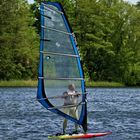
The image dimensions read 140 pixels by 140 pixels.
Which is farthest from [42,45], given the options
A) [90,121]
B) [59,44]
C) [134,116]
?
[134,116]

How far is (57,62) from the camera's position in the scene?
1677 centimetres

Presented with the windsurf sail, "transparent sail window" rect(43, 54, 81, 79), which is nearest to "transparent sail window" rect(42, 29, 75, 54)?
the windsurf sail

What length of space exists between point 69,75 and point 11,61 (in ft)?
A: 200

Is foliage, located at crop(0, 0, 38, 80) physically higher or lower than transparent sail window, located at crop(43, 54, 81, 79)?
higher

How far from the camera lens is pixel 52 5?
16.2m

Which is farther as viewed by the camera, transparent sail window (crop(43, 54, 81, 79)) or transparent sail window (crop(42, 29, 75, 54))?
transparent sail window (crop(43, 54, 81, 79))

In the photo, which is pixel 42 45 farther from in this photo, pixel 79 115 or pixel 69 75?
pixel 79 115

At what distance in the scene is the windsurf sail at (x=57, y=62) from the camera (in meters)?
16.2

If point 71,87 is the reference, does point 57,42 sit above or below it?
above

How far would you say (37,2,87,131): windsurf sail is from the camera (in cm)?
1623

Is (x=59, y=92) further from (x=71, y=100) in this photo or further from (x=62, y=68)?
(x=62, y=68)

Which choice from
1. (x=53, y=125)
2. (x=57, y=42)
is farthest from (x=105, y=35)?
(x=57, y=42)

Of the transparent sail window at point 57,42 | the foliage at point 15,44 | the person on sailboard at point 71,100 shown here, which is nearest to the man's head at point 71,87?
the person on sailboard at point 71,100

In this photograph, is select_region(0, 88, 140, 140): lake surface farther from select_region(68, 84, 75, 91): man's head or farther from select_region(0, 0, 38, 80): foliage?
select_region(0, 0, 38, 80): foliage
